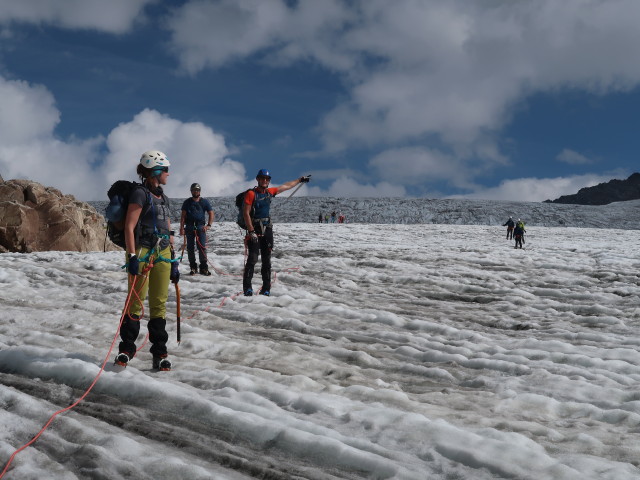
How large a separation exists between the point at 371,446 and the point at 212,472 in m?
1.23

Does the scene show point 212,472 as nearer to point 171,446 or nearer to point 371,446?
point 171,446

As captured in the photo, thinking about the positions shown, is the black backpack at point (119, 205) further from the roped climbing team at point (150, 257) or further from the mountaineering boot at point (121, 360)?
the mountaineering boot at point (121, 360)

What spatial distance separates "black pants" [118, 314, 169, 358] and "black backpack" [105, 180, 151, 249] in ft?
2.87

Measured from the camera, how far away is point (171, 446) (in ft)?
13.5

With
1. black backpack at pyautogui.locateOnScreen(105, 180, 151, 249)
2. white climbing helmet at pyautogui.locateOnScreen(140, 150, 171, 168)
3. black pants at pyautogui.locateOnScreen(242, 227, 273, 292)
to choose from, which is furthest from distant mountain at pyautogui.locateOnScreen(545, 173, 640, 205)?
black backpack at pyautogui.locateOnScreen(105, 180, 151, 249)

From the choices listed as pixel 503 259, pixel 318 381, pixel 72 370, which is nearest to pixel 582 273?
pixel 503 259

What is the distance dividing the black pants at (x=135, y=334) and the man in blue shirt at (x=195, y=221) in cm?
741

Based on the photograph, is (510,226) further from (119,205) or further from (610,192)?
(610,192)

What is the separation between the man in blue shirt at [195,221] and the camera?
43.5 feet

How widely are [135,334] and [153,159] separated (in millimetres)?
1958

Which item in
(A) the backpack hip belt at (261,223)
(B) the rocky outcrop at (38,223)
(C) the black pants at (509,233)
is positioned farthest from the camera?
(C) the black pants at (509,233)

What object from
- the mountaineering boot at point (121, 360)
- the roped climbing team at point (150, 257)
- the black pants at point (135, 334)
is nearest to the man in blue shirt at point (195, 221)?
the roped climbing team at point (150, 257)

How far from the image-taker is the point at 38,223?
1925 cm

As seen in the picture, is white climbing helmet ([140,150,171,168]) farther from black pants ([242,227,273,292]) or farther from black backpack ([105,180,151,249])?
black pants ([242,227,273,292])
